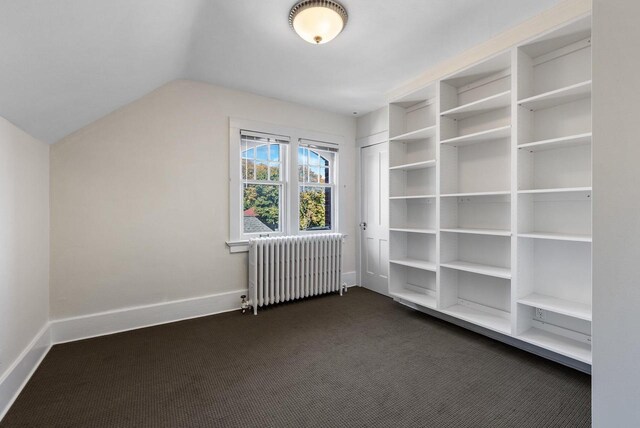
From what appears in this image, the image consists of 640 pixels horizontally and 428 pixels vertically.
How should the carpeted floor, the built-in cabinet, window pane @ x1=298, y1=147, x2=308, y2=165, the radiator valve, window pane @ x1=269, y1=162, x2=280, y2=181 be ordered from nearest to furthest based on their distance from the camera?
1. the carpeted floor
2. the built-in cabinet
3. the radiator valve
4. window pane @ x1=269, y1=162, x2=280, y2=181
5. window pane @ x1=298, y1=147, x2=308, y2=165

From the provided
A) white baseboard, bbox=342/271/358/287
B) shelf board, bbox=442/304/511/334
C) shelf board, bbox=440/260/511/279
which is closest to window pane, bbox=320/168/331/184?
white baseboard, bbox=342/271/358/287

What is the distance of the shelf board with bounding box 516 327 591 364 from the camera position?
2022 mm

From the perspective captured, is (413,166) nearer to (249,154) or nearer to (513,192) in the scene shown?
(513,192)

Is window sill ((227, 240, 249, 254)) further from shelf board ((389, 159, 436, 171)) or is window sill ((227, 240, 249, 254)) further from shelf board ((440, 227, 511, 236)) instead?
shelf board ((440, 227, 511, 236))

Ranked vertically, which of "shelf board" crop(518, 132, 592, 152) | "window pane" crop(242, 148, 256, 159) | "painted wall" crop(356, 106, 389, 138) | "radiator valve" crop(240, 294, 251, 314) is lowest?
"radiator valve" crop(240, 294, 251, 314)

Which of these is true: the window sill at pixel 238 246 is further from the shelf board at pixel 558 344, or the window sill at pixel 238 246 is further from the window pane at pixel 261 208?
the shelf board at pixel 558 344

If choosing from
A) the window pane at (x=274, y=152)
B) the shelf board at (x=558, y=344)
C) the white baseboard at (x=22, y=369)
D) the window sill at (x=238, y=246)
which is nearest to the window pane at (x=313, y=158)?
the window pane at (x=274, y=152)

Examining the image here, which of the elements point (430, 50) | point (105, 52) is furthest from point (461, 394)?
point (105, 52)

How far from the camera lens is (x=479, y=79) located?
288cm

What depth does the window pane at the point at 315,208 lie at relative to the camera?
4.13 meters

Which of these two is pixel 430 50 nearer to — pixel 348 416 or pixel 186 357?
pixel 348 416

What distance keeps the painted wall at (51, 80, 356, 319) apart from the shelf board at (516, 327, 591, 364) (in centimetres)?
293

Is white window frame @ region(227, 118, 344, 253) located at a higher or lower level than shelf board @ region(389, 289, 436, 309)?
higher

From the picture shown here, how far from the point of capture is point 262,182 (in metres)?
3.76
